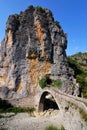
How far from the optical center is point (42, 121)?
112ft

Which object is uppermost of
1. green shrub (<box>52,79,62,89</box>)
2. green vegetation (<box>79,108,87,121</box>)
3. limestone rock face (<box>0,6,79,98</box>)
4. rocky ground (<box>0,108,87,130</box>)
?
limestone rock face (<box>0,6,79,98</box>)

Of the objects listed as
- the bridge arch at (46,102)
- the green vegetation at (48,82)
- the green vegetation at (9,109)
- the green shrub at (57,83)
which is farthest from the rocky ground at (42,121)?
the green shrub at (57,83)

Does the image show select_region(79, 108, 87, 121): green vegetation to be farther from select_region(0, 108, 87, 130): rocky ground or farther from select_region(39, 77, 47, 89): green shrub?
select_region(39, 77, 47, 89): green shrub

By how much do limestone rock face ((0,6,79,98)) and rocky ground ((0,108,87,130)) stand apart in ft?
32.6

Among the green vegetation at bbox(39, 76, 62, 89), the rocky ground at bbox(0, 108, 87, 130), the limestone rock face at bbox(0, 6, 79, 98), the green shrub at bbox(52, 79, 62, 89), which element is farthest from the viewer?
the limestone rock face at bbox(0, 6, 79, 98)

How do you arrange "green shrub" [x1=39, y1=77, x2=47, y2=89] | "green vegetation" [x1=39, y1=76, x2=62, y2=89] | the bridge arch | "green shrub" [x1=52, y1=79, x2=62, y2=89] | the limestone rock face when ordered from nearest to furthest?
the bridge arch
"green shrub" [x1=39, y1=77, x2=47, y2=89]
"green vegetation" [x1=39, y1=76, x2=62, y2=89]
"green shrub" [x1=52, y1=79, x2=62, y2=89]
the limestone rock face

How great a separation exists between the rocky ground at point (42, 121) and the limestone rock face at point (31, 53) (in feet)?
32.6

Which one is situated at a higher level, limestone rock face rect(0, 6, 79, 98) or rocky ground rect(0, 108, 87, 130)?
limestone rock face rect(0, 6, 79, 98)

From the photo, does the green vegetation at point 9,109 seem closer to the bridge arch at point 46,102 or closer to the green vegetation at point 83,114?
the bridge arch at point 46,102

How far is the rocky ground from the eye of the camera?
19922 mm

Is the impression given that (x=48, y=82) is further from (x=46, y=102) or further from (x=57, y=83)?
(x=46, y=102)

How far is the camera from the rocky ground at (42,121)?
19922 mm

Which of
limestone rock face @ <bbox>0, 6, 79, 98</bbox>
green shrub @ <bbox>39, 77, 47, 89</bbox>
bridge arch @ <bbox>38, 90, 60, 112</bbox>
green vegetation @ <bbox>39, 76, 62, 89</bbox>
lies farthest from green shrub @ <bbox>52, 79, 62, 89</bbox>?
bridge arch @ <bbox>38, 90, 60, 112</bbox>

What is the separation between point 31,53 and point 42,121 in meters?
18.9
